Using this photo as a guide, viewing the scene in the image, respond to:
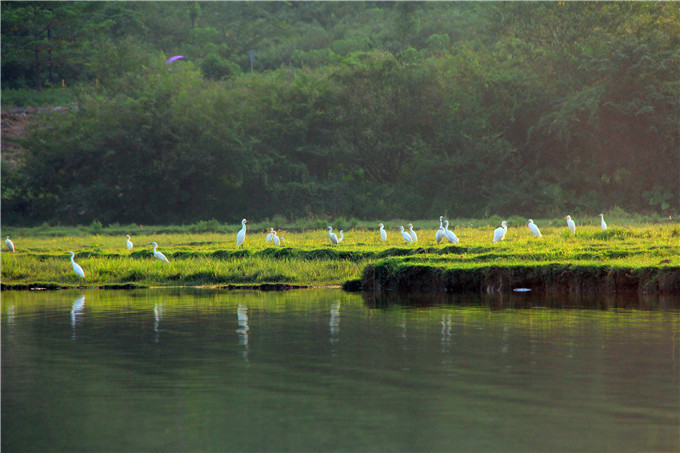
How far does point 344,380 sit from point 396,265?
950 centimetres

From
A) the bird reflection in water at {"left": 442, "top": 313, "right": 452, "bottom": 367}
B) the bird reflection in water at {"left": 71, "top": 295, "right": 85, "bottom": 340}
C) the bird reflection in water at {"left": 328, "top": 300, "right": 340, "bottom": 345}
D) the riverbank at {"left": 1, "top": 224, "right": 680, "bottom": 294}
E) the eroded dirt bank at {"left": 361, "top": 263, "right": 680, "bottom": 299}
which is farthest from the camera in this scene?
the riverbank at {"left": 1, "top": 224, "right": 680, "bottom": 294}

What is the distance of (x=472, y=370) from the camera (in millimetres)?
11391

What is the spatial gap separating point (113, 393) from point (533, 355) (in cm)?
546

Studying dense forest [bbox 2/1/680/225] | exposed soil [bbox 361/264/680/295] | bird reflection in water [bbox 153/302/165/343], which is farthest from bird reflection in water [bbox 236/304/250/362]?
dense forest [bbox 2/1/680/225]

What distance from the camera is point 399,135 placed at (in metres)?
49.9

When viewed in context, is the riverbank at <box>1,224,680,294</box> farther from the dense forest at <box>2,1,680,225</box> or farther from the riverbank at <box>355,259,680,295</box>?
the dense forest at <box>2,1,680,225</box>

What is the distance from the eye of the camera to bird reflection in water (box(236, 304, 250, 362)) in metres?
13.2

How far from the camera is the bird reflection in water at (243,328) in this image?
13.2 meters

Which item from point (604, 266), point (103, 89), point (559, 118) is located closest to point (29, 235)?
point (103, 89)

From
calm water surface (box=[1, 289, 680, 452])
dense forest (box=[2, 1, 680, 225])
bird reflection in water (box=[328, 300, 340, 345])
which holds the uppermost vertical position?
dense forest (box=[2, 1, 680, 225])

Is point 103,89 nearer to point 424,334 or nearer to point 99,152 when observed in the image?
point 99,152

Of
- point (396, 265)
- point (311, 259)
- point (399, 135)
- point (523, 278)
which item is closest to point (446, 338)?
point (523, 278)

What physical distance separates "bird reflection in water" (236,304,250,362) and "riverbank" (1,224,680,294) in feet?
12.8

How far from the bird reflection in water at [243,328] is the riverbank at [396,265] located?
391 cm
